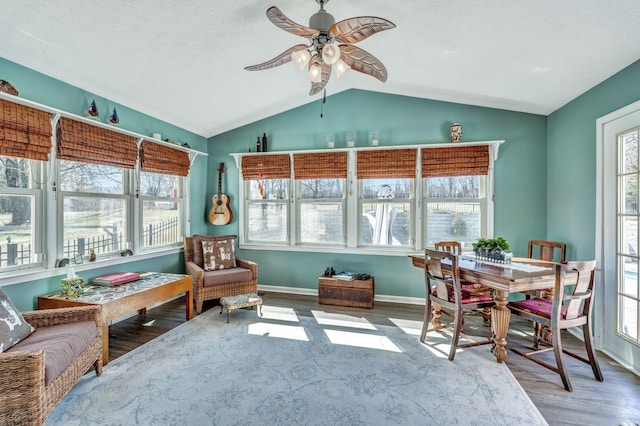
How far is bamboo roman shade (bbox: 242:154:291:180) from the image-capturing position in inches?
Answer: 181

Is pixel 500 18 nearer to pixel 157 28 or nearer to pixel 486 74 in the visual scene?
pixel 486 74

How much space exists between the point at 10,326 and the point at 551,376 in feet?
12.5

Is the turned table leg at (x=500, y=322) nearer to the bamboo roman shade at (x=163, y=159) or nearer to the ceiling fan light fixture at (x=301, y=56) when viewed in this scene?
the ceiling fan light fixture at (x=301, y=56)

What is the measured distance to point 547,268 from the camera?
104 inches

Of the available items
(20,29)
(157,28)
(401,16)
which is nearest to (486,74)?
(401,16)

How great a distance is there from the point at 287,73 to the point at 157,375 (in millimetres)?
3274

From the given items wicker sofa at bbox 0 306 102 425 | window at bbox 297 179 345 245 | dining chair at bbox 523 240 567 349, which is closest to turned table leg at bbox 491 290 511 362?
dining chair at bbox 523 240 567 349

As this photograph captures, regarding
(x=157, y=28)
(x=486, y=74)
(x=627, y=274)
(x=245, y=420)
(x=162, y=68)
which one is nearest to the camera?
(x=245, y=420)

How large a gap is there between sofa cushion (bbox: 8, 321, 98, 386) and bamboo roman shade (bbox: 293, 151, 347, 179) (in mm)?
3055

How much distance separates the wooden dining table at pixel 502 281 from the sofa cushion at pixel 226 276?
8.17ft

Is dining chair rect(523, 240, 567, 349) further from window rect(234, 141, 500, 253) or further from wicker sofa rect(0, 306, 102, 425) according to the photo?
wicker sofa rect(0, 306, 102, 425)

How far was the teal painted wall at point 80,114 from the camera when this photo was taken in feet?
8.34

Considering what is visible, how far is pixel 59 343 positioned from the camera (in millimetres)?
1869

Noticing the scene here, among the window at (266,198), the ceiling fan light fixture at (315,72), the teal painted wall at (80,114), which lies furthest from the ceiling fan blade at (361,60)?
the teal painted wall at (80,114)
